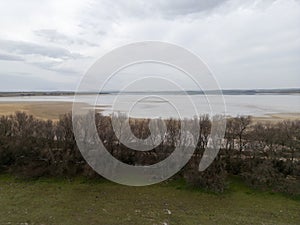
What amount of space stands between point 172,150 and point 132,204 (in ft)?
18.4

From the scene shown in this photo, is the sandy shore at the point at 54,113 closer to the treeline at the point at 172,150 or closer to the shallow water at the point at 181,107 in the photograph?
the shallow water at the point at 181,107

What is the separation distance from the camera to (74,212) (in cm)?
1427

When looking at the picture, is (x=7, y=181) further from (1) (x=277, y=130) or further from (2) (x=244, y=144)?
(1) (x=277, y=130)

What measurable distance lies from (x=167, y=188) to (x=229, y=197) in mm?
3870

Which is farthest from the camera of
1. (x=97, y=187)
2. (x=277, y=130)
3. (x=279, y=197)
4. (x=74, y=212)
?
(x=277, y=130)

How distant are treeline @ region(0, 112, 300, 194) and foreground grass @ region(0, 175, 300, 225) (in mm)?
894

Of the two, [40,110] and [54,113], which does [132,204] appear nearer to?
[54,113]

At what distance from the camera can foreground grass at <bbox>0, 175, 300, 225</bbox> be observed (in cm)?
1370

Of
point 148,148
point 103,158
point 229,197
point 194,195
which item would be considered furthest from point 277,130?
point 103,158

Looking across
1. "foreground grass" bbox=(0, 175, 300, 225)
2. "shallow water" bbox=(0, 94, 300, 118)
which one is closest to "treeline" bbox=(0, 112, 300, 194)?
"foreground grass" bbox=(0, 175, 300, 225)

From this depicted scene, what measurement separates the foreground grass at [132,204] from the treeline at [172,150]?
0.89 metres

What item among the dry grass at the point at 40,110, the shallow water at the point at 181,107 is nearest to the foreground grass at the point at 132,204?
the shallow water at the point at 181,107

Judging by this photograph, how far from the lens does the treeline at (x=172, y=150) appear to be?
59.3ft

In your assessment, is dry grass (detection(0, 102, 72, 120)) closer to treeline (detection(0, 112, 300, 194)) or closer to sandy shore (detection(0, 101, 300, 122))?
sandy shore (detection(0, 101, 300, 122))
